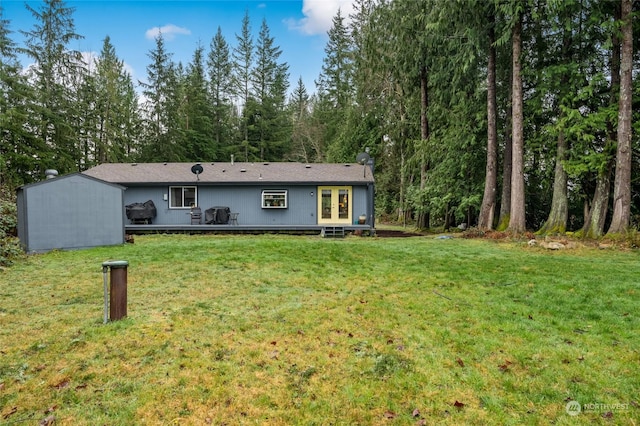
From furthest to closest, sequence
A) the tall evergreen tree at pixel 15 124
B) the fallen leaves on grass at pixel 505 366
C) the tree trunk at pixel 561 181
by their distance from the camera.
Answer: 1. the tall evergreen tree at pixel 15 124
2. the tree trunk at pixel 561 181
3. the fallen leaves on grass at pixel 505 366

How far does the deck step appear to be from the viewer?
12.7 meters

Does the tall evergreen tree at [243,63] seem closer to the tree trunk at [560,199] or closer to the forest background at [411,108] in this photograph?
the forest background at [411,108]

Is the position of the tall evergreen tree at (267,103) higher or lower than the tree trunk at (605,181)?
higher

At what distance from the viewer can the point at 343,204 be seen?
45.6 ft

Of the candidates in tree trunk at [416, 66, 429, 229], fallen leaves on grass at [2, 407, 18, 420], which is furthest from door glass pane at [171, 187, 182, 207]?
fallen leaves on grass at [2, 407, 18, 420]

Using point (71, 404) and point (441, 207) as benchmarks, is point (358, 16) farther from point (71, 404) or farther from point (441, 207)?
point (71, 404)

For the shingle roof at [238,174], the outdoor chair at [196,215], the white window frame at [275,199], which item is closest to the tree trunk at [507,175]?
the shingle roof at [238,174]

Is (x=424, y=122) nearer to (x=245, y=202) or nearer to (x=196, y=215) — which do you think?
(x=245, y=202)

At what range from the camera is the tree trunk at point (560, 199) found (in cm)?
1099

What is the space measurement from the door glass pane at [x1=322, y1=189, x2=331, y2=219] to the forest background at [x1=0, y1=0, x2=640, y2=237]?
14.2ft

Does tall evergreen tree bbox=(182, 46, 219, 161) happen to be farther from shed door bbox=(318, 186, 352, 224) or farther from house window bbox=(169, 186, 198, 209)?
shed door bbox=(318, 186, 352, 224)

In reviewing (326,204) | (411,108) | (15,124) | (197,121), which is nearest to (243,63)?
(197,121)

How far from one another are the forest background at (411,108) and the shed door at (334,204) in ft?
12.1
